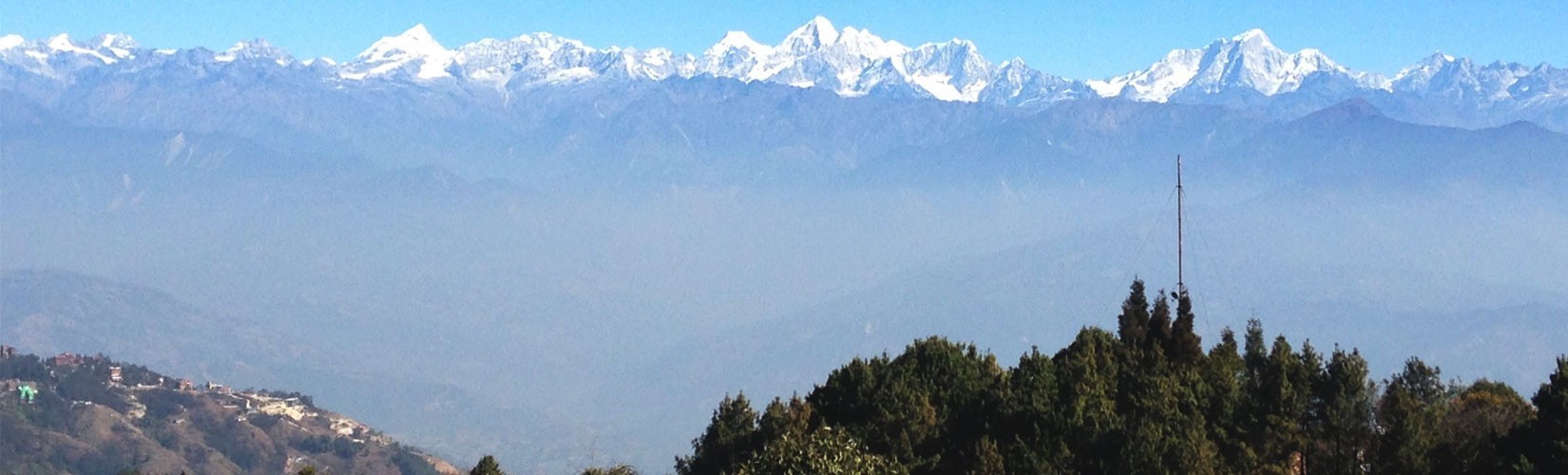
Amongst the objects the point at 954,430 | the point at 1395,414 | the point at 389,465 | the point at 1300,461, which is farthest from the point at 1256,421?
the point at 389,465

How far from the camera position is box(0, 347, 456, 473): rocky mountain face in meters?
173

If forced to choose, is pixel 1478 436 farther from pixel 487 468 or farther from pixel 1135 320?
pixel 487 468

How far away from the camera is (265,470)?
7092 inches

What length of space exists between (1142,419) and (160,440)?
6114 inches

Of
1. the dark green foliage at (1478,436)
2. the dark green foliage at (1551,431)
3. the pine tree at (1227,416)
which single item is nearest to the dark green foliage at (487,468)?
the pine tree at (1227,416)

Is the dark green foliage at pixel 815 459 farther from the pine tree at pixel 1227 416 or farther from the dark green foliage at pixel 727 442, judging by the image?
the pine tree at pixel 1227 416

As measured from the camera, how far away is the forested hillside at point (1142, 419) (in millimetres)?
47031

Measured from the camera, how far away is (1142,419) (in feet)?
161

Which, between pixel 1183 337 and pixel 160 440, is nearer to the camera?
pixel 1183 337

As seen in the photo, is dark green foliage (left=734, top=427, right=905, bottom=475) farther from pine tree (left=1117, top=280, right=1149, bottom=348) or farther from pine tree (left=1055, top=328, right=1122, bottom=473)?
pine tree (left=1117, top=280, right=1149, bottom=348)

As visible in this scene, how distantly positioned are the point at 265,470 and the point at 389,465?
13.0m

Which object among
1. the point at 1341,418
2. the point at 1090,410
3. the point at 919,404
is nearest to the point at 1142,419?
the point at 1090,410

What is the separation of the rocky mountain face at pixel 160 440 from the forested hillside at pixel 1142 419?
4754 inches

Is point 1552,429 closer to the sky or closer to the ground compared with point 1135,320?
closer to the ground
